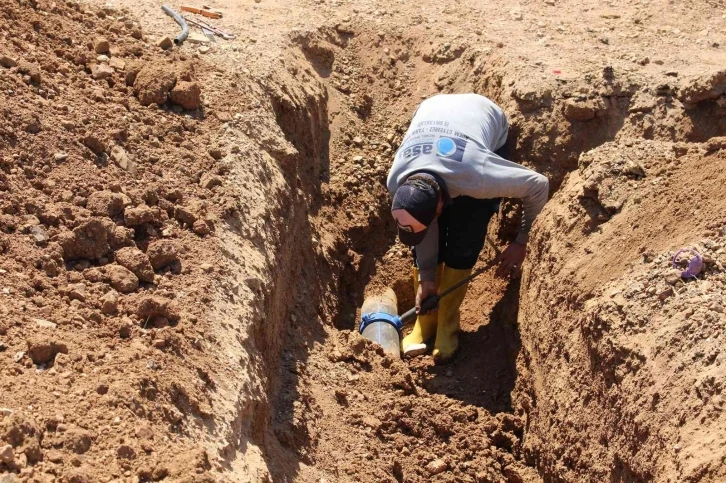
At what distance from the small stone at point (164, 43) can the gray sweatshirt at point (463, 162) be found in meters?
1.54

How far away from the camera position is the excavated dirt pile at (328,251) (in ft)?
10.9

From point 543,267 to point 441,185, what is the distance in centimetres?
69

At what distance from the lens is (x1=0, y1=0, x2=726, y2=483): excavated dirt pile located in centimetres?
333

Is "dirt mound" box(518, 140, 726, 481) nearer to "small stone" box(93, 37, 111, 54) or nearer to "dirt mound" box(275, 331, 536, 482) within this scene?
"dirt mound" box(275, 331, 536, 482)

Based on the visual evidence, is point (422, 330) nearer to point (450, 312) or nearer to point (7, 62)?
point (450, 312)

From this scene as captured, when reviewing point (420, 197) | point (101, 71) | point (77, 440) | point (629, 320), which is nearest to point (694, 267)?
point (629, 320)

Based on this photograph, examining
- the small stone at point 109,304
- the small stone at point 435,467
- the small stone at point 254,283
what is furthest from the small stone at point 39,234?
the small stone at point 435,467

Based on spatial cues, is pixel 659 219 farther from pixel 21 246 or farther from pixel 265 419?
pixel 21 246

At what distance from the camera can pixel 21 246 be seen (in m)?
3.67

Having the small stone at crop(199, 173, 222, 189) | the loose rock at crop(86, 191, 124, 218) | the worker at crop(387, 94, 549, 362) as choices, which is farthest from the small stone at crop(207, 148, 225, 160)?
the worker at crop(387, 94, 549, 362)

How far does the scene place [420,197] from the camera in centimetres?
463

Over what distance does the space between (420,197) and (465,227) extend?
24.3 inches

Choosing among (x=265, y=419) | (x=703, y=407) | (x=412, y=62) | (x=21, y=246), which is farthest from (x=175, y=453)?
(x=412, y=62)

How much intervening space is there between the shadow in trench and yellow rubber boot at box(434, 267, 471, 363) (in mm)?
98
